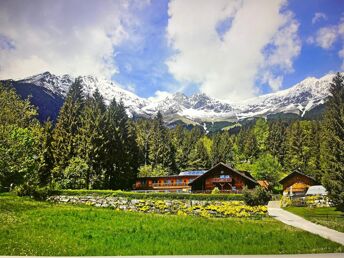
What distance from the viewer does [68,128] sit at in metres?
52.6

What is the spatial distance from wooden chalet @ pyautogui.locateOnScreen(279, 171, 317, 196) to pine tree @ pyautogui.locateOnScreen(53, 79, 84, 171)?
4696 cm

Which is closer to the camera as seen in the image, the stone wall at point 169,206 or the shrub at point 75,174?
the stone wall at point 169,206

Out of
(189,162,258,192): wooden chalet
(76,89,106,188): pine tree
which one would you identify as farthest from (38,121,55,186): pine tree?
(189,162,258,192): wooden chalet

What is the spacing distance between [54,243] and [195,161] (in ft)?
289

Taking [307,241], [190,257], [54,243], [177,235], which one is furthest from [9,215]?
[307,241]

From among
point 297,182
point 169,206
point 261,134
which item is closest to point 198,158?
point 261,134

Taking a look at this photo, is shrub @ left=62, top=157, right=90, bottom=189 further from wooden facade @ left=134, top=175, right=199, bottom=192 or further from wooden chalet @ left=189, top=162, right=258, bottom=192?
wooden facade @ left=134, top=175, right=199, bottom=192

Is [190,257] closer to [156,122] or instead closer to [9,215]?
[9,215]

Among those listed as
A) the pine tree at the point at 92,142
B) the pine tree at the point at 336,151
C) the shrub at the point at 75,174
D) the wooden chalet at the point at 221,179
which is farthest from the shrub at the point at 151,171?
the pine tree at the point at 336,151

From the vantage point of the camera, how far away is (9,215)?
21781 mm

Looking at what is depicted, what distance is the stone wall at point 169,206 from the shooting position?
1198 inches

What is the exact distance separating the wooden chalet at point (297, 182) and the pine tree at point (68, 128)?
46963 mm

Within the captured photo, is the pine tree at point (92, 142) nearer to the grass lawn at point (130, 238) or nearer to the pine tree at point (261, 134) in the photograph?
the grass lawn at point (130, 238)

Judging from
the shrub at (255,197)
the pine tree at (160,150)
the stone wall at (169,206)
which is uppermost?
the pine tree at (160,150)
